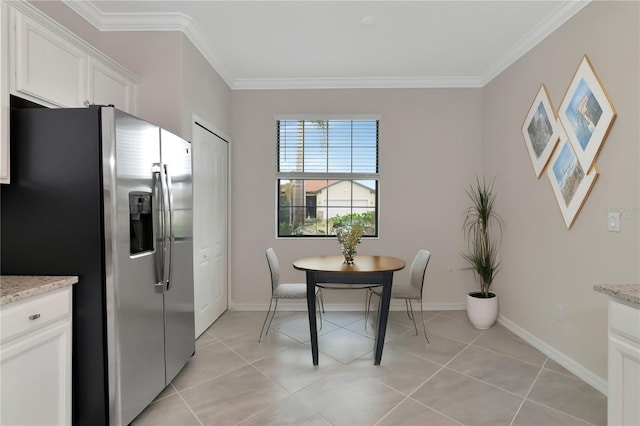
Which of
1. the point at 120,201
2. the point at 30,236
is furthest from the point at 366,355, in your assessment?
the point at 30,236

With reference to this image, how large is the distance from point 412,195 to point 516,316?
1701mm

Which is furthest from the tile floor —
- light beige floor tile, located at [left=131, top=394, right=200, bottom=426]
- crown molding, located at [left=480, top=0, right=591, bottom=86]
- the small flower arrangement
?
crown molding, located at [left=480, top=0, right=591, bottom=86]

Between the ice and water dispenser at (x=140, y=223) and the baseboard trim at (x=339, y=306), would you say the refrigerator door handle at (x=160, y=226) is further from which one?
the baseboard trim at (x=339, y=306)

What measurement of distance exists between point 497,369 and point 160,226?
2.72 m

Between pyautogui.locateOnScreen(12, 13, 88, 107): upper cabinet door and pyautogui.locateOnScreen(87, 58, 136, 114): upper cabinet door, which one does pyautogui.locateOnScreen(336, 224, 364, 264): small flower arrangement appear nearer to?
pyautogui.locateOnScreen(87, 58, 136, 114): upper cabinet door

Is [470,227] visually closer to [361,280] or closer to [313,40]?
[361,280]

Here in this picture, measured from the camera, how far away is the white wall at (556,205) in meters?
2.20

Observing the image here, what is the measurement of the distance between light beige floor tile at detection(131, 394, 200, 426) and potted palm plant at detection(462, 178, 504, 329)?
287cm

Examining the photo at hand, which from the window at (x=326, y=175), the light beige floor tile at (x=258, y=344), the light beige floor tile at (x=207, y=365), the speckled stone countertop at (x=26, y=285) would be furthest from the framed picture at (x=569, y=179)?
the speckled stone countertop at (x=26, y=285)

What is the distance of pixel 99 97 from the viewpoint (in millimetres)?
2404

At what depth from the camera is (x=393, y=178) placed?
4.22 metres

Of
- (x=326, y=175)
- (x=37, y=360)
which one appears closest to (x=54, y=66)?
(x=37, y=360)

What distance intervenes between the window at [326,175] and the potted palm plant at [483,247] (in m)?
1.16

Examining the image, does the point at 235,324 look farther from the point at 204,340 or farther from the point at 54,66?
the point at 54,66
